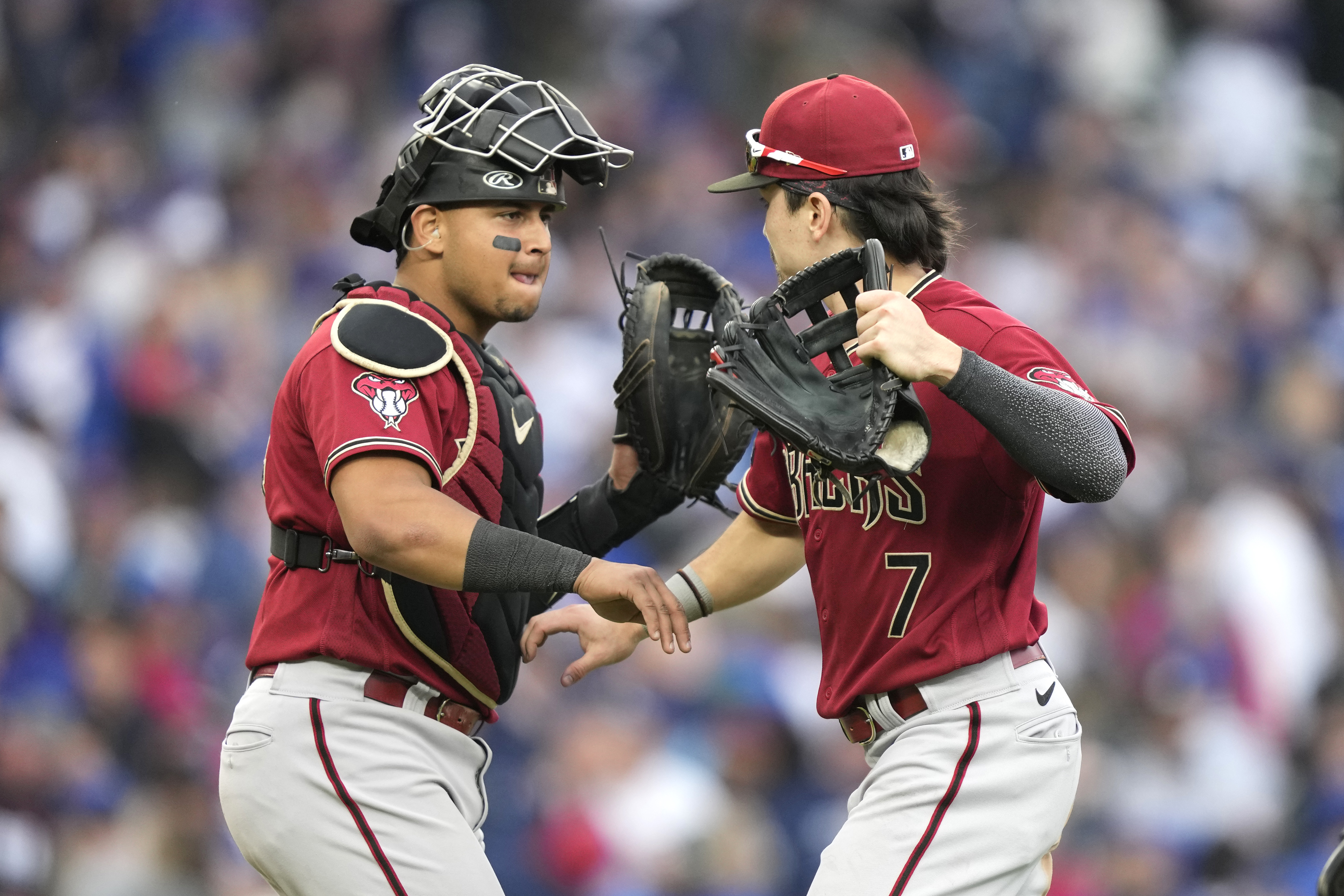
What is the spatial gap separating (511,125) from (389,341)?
2.07ft

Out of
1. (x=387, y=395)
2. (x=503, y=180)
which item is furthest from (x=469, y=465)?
(x=503, y=180)

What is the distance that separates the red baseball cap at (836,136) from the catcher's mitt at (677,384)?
47 centimetres

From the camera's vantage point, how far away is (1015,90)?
1027 cm

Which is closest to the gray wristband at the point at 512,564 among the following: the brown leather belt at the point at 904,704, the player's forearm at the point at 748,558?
the brown leather belt at the point at 904,704

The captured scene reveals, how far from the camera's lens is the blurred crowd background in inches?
269

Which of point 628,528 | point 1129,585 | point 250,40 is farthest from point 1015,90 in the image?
point 628,528

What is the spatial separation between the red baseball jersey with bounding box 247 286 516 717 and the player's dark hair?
0.91 meters

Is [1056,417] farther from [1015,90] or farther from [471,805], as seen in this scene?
[1015,90]

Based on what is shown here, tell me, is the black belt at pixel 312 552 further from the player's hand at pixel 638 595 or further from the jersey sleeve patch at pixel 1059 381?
the jersey sleeve patch at pixel 1059 381

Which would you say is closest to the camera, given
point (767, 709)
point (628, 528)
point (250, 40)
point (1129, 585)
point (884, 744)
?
point (884, 744)

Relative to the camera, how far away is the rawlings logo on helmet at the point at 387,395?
10.7 ft

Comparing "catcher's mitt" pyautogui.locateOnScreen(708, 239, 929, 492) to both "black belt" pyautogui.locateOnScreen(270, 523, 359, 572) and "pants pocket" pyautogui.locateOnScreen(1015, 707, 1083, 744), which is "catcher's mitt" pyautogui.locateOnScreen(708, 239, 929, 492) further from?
"black belt" pyautogui.locateOnScreen(270, 523, 359, 572)

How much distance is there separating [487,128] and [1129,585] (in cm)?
502

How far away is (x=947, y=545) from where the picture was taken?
3.33 m
